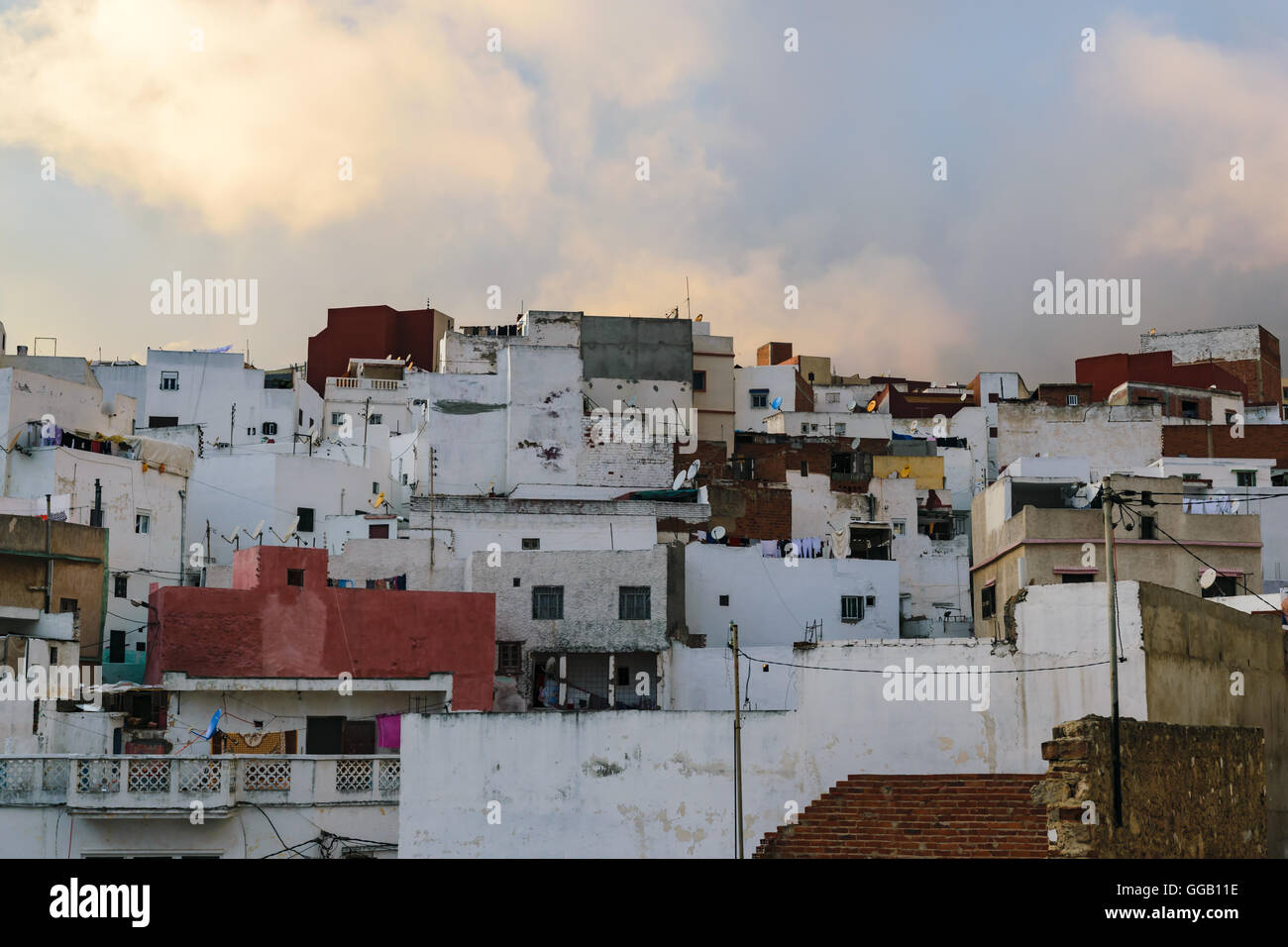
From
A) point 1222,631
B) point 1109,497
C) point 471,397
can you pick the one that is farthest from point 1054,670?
point 471,397

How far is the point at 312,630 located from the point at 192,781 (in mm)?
4712

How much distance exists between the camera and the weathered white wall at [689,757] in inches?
955

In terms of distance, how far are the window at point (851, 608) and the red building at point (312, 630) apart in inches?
373

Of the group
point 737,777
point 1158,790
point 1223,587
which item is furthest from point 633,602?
point 1158,790

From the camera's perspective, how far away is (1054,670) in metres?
24.7

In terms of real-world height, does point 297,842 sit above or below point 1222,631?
below

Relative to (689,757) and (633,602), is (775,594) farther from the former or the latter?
(689,757)

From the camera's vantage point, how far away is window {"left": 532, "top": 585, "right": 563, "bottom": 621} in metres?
33.5

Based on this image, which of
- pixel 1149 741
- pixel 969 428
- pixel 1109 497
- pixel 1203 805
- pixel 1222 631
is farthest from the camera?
pixel 969 428

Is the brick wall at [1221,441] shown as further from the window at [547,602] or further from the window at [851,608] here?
the window at [547,602]

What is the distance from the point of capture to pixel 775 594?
119ft

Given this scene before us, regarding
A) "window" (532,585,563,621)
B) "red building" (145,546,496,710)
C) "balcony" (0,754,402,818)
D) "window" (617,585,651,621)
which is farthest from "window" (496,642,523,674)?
"balcony" (0,754,402,818)
